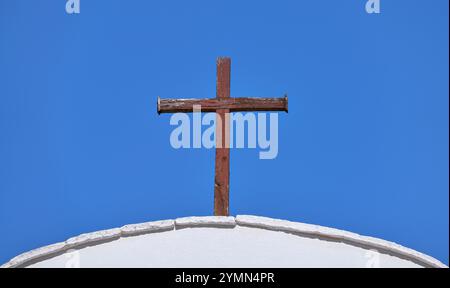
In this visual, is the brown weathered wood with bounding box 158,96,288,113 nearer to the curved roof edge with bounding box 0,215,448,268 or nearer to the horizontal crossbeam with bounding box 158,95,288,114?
the horizontal crossbeam with bounding box 158,95,288,114

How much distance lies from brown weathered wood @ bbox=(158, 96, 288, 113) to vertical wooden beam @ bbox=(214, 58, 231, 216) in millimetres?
74

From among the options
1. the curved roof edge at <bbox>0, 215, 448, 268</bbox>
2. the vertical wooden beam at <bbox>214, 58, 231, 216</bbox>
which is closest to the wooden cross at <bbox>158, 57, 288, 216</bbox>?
the vertical wooden beam at <bbox>214, 58, 231, 216</bbox>

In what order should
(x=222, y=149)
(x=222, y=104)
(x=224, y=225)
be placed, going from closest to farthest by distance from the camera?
(x=224, y=225), (x=222, y=149), (x=222, y=104)

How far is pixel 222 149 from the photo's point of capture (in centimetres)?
750

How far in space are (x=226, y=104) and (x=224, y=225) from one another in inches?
69.6

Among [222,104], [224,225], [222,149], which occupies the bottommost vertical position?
[224,225]

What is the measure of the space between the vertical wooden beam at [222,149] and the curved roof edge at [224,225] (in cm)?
66

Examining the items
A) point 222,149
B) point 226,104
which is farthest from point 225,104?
point 222,149

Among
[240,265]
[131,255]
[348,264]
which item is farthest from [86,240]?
[348,264]

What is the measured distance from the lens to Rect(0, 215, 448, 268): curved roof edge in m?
6.34

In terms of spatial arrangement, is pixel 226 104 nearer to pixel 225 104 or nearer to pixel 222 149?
pixel 225 104

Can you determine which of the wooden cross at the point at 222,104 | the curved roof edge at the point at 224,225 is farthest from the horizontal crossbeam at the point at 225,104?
the curved roof edge at the point at 224,225

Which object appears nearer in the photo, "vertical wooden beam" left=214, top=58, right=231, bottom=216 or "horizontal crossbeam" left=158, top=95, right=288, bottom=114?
"vertical wooden beam" left=214, top=58, right=231, bottom=216
